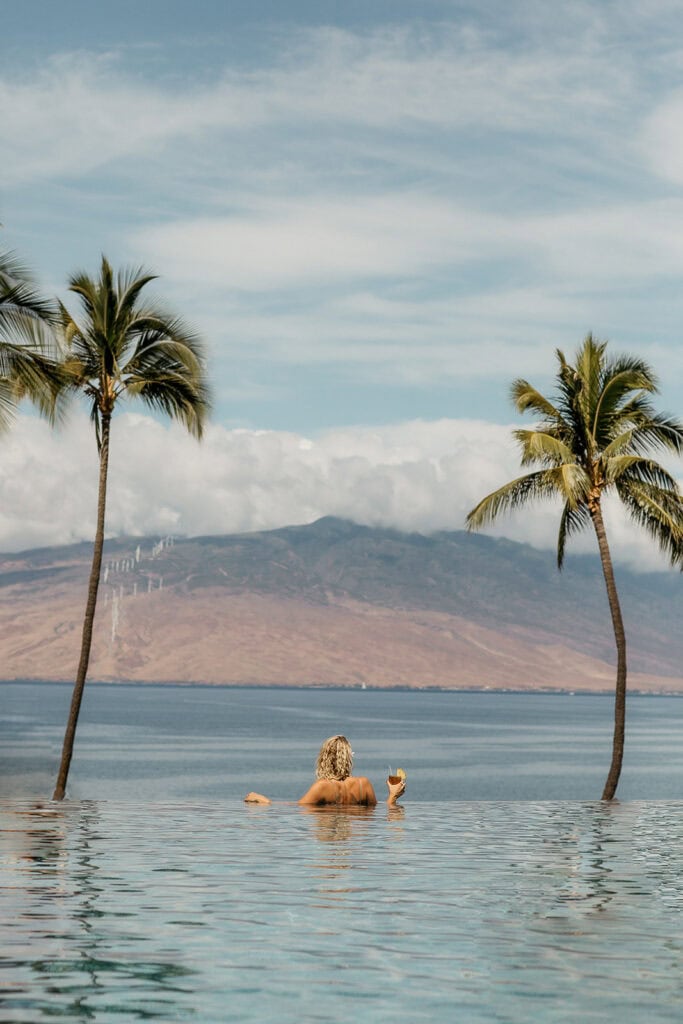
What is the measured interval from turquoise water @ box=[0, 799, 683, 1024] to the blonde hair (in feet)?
4.22

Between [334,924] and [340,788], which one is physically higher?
[340,788]

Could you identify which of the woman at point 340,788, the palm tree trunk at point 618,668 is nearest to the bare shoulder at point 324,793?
the woman at point 340,788

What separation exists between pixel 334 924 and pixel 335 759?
37.7 feet

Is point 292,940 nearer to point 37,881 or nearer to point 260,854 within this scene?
point 37,881

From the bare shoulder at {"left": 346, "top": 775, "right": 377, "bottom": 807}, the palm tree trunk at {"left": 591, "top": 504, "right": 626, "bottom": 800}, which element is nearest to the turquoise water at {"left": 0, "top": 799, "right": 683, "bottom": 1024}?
the bare shoulder at {"left": 346, "top": 775, "right": 377, "bottom": 807}

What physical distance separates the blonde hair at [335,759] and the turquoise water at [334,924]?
1.29 m

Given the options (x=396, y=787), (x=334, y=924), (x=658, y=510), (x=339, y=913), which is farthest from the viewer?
(x=658, y=510)

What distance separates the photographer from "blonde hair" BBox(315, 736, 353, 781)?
23.9m

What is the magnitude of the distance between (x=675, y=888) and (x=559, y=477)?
21.0 meters

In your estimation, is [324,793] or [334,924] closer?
[334,924]

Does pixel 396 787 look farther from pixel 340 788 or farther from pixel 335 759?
pixel 335 759

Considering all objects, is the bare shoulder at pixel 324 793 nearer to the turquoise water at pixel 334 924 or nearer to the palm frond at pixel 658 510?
the turquoise water at pixel 334 924

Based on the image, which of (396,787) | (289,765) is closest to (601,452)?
(396,787)

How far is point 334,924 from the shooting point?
41.5ft
